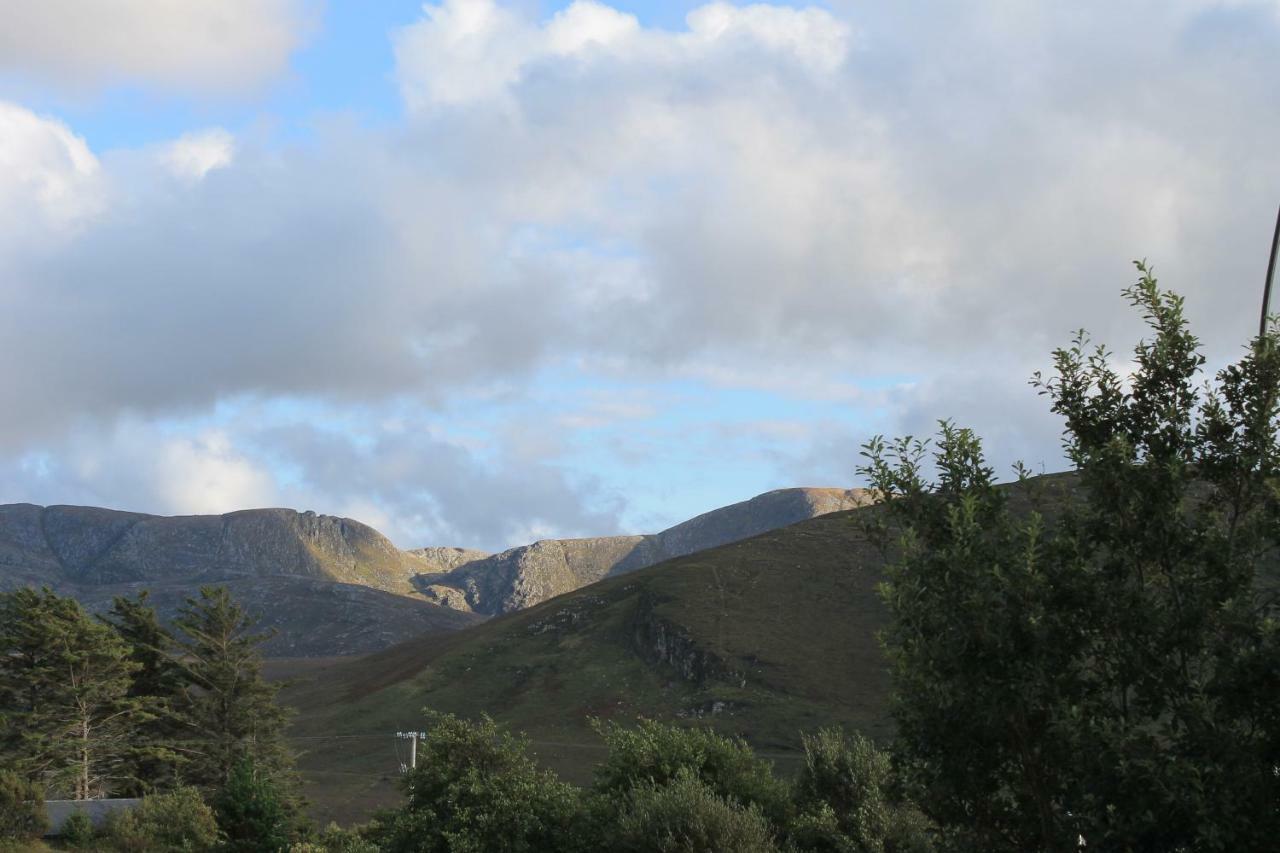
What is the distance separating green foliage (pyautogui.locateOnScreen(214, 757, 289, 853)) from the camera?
50531 mm

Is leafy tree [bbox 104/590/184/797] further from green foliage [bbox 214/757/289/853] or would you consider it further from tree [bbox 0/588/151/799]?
green foliage [bbox 214/757/289/853]

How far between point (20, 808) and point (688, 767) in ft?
129

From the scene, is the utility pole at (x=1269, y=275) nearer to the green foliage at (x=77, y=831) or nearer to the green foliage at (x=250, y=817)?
the green foliage at (x=250, y=817)

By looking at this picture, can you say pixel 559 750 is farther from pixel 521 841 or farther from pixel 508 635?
pixel 521 841

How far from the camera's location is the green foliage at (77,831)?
56147 mm

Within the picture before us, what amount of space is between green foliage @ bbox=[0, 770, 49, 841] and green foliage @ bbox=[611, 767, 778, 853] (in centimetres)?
3796

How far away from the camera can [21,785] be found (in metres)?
56.6

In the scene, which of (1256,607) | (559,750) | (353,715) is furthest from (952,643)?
(353,715)

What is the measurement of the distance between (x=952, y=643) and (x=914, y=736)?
4.42ft

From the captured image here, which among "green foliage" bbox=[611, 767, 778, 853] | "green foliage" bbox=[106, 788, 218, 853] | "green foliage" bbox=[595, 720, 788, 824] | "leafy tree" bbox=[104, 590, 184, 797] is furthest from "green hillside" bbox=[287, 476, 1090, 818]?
"green foliage" bbox=[611, 767, 778, 853]

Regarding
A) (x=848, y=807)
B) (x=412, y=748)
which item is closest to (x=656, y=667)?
(x=412, y=748)

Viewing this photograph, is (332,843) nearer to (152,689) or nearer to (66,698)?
(66,698)

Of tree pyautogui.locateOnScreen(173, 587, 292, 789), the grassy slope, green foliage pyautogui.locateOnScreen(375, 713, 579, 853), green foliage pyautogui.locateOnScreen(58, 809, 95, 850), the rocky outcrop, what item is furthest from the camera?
the rocky outcrop

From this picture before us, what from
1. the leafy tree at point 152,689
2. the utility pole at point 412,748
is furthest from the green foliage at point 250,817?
the leafy tree at point 152,689
